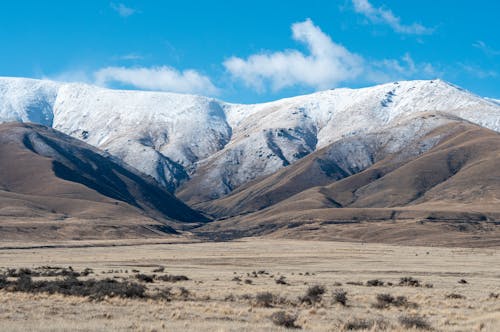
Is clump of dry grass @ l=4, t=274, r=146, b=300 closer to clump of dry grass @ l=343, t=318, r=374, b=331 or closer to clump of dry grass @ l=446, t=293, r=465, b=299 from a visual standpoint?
clump of dry grass @ l=343, t=318, r=374, b=331

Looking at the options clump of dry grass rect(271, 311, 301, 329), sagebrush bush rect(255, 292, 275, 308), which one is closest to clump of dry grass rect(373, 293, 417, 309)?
sagebrush bush rect(255, 292, 275, 308)

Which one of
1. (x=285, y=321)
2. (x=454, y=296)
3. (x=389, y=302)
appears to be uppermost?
(x=454, y=296)

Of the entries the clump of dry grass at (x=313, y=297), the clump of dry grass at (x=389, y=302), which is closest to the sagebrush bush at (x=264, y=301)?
the clump of dry grass at (x=313, y=297)

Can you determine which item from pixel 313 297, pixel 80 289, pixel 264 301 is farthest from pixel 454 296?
pixel 80 289

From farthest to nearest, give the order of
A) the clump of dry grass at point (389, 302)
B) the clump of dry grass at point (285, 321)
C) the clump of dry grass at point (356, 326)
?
the clump of dry grass at point (389, 302) → the clump of dry grass at point (285, 321) → the clump of dry grass at point (356, 326)

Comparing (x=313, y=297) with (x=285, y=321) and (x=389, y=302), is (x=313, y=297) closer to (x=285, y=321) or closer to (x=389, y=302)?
(x=389, y=302)

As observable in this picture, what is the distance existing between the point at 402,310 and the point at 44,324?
66.8ft

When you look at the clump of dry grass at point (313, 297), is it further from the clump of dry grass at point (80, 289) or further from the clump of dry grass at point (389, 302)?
the clump of dry grass at point (80, 289)

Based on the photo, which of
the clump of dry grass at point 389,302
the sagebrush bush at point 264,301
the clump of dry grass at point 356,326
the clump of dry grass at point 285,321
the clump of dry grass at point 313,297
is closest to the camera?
the clump of dry grass at point 356,326

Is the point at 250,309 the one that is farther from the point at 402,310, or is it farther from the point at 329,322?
the point at 402,310

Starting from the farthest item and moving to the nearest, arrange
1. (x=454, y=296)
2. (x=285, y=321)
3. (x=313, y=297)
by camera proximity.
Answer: (x=454, y=296), (x=313, y=297), (x=285, y=321)

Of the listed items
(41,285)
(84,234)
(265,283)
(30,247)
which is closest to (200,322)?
(41,285)

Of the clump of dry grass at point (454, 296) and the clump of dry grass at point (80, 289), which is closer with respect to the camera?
the clump of dry grass at point (80, 289)

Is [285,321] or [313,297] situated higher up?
[313,297]
